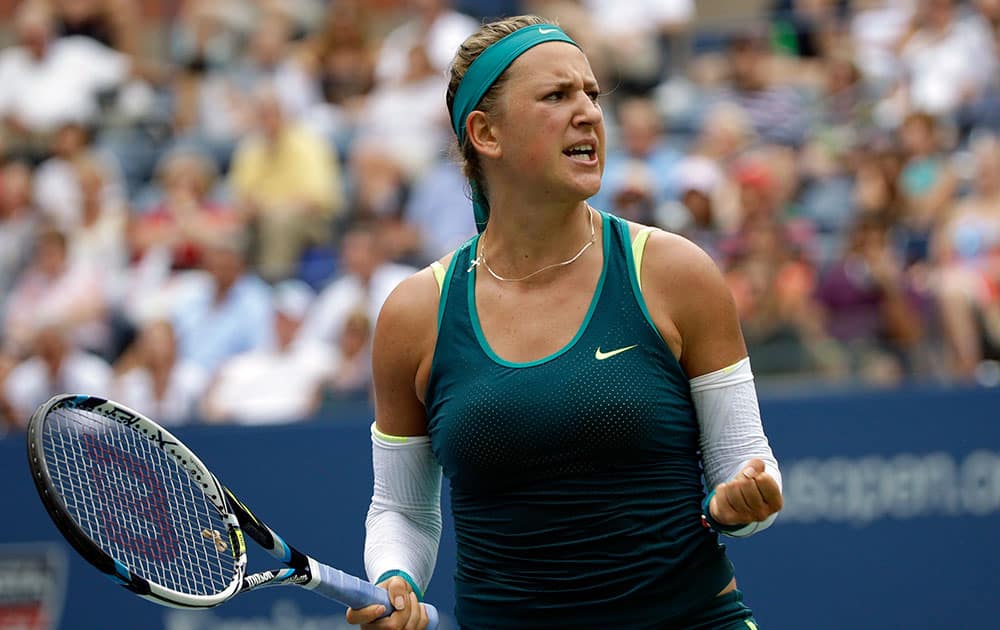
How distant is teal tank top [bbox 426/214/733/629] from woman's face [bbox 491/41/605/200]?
0.22 m

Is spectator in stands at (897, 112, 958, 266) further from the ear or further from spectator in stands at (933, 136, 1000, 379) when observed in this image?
the ear

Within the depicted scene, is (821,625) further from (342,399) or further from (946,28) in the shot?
(946,28)

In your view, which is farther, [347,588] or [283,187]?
[283,187]

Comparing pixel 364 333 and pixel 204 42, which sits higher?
pixel 204 42

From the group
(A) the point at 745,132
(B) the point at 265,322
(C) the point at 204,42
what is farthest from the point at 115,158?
(A) the point at 745,132

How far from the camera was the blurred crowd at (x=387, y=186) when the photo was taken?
7191mm

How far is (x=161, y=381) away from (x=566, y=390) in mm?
5335

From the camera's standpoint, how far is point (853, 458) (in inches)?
252

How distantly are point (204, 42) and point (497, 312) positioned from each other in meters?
8.40

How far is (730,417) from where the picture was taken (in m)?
2.97

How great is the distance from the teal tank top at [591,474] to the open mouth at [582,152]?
0.76ft

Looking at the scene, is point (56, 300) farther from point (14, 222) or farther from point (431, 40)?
point (431, 40)

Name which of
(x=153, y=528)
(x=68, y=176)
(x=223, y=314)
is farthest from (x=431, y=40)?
(x=153, y=528)

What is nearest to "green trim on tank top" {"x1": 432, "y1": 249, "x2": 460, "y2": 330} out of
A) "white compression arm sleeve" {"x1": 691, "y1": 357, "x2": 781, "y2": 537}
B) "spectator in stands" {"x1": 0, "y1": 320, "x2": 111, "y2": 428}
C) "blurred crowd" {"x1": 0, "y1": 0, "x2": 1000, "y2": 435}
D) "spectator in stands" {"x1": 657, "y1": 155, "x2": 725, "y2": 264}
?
"white compression arm sleeve" {"x1": 691, "y1": 357, "x2": 781, "y2": 537}
